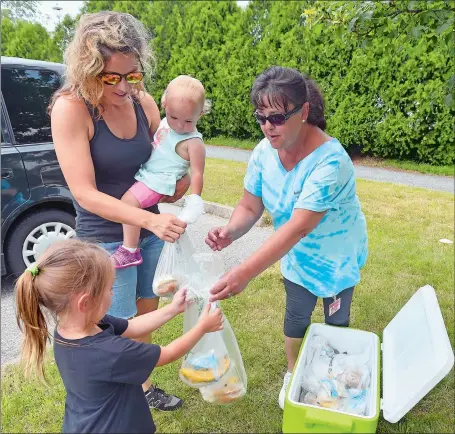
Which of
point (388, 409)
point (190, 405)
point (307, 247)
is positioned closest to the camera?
point (388, 409)

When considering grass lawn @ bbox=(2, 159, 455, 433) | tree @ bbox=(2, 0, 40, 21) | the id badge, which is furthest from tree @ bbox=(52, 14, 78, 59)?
the id badge

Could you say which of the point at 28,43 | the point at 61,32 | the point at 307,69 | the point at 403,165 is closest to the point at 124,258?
the point at 403,165

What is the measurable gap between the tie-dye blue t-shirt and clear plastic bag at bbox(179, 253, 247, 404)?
0.37m

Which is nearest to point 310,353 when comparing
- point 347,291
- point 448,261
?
point 347,291

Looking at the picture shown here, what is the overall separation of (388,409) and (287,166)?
1107mm

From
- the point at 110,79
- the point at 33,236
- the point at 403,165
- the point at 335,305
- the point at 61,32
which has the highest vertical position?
the point at 110,79

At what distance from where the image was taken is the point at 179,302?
6.20ft

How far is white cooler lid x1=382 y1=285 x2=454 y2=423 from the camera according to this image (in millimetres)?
1839

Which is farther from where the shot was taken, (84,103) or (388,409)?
(388,409)

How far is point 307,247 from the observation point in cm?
220

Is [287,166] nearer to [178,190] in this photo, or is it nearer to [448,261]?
[178,190]

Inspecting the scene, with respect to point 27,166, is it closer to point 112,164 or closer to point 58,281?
point 112,164

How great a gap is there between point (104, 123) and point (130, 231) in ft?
1.54

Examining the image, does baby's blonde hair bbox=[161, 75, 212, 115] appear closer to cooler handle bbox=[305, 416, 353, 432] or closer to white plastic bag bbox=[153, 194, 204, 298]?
white plastic bag bbox=[153, 194, 204, 298]
